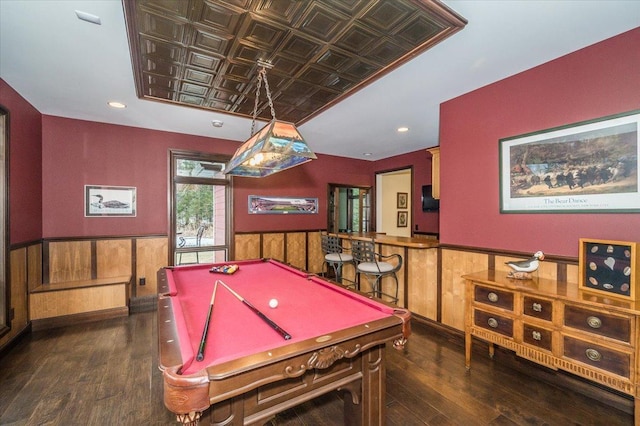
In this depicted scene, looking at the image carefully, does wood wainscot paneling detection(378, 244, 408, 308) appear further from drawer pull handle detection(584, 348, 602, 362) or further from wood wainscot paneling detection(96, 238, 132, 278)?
wood wainscot paneling detection(96, 238, 132, 278)

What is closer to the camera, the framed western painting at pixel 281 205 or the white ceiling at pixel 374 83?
the white ceiling at pixel 374 83

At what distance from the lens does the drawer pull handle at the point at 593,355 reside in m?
1.78

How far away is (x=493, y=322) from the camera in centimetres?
232

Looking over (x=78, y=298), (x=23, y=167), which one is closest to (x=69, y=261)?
(x=78, y=298)

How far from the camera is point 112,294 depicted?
3746 mm

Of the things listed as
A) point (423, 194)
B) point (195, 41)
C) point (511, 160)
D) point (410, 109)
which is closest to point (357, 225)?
point (423, 194)

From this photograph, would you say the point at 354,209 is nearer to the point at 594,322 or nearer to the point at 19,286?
the point at 594,322

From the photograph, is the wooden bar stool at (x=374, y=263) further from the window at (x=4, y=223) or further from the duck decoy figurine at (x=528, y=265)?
the window at (x=4, y=223)

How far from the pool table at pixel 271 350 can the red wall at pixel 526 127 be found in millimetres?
1778

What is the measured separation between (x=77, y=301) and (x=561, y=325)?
511 centimetres

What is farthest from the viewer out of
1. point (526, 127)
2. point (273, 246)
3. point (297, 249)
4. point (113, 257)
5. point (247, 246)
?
point (297, 249)

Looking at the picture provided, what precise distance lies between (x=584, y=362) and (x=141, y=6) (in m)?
3.67

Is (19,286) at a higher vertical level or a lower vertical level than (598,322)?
lower

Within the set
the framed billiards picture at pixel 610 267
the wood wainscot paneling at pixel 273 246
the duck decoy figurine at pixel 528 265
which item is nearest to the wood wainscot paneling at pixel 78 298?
the wood wainscot paneling at pixel 273 246
